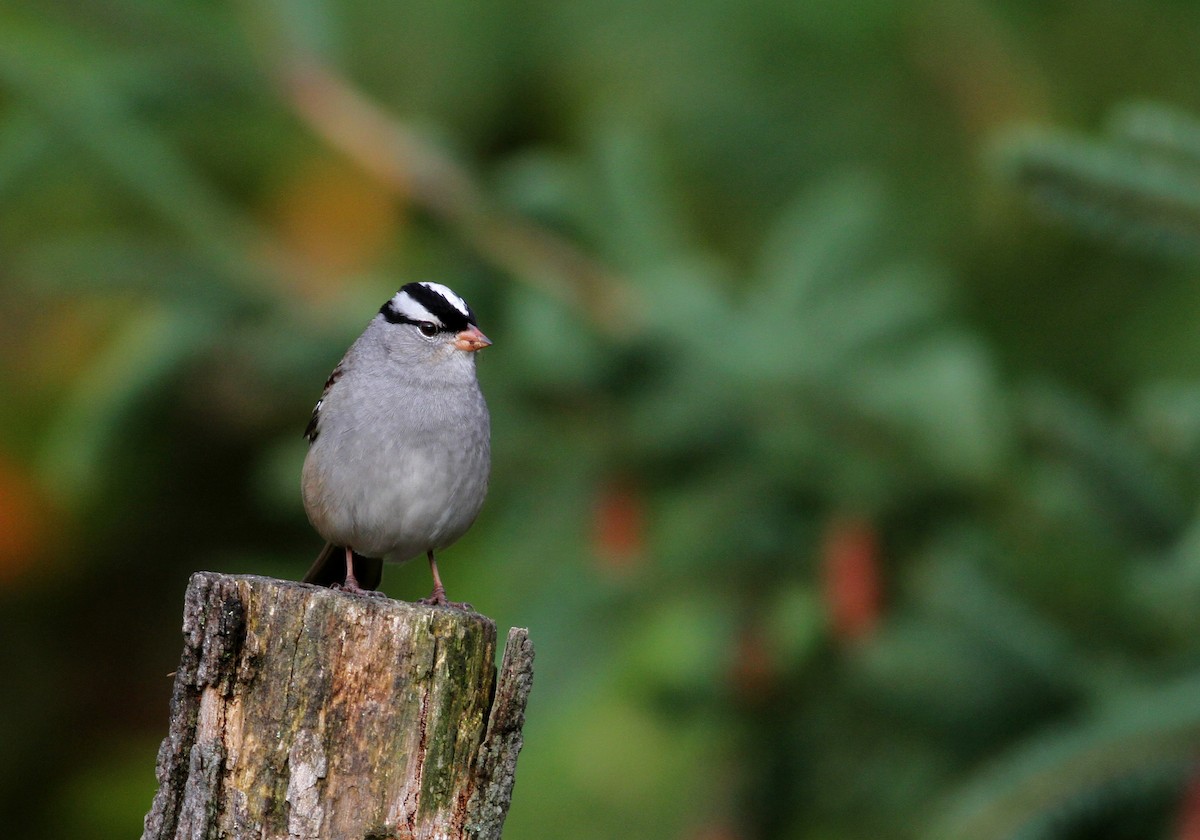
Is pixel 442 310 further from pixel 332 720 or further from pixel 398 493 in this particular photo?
pixel 332 720

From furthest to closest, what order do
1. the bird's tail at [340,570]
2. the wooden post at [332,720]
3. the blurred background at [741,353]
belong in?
1. the blurred background at [741,353]
2. the bird's tail at [340,570]
3. the wooden post at [332,720]

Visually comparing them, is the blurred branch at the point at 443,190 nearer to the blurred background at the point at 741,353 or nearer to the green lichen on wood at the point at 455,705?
the blurred background at the point at 741,353

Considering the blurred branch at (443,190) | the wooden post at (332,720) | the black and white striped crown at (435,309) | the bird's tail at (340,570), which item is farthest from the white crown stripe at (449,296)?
the wooden post at (332,720)

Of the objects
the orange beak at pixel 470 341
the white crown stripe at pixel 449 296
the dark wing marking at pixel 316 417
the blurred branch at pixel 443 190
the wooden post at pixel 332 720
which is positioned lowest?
the wooden post at pixel 332 720

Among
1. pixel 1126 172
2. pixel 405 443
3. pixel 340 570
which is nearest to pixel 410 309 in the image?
pixel 405 443

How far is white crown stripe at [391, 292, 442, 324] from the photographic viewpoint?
3.57 m

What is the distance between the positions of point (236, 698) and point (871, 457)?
259 cm

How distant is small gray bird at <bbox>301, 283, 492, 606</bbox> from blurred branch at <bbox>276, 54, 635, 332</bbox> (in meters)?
0.95

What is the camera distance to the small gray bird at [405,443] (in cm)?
319

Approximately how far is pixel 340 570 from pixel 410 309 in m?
0.72

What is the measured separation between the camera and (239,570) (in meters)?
5.17

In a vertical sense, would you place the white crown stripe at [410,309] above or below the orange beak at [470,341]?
above

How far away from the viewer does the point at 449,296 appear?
3.53 meters

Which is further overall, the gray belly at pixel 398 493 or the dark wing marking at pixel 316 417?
the dark wing marking at pixel 316 417
